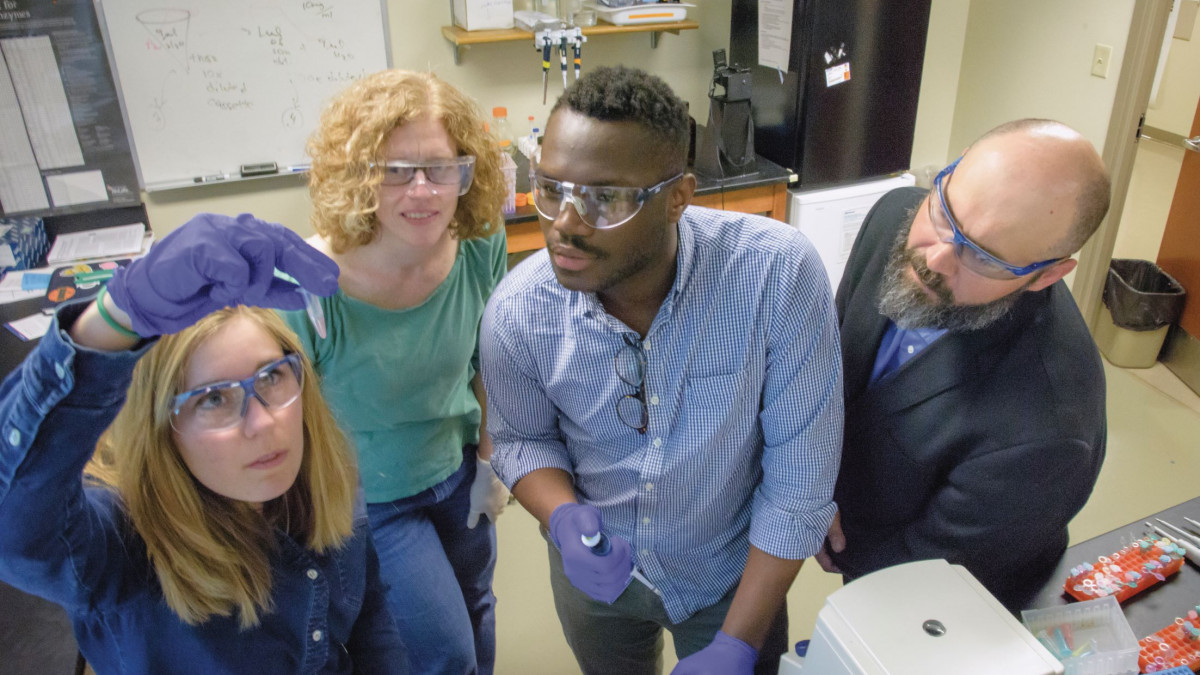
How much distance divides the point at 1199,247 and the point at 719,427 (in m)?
3.44

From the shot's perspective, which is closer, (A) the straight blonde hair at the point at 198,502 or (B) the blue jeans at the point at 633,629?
(A) the straight blonde hair at the point at 198,502

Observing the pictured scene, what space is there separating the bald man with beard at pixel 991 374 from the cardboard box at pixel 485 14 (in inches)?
84.1

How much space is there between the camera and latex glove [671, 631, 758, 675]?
1318 mm

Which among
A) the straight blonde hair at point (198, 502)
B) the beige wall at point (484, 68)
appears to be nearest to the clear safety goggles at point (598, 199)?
the straight blonde hair at point (198, 502)

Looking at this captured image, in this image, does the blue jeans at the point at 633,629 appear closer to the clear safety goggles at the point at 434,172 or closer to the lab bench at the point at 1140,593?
the lab bench at the point at 1140,593

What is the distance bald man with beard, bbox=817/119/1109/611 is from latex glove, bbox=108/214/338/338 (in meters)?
1.00

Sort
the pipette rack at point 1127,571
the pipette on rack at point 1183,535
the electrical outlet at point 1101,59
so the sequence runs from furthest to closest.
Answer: the electrical outlet at point 1101,59, the pipette on rack at point 1183,535, the pipette rack at point 1127,571

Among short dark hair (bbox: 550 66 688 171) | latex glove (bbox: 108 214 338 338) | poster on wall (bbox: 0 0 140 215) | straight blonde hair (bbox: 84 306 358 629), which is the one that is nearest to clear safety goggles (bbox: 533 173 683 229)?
short dark hair (bbox: 550 66 688 171)

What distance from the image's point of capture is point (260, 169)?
319cm

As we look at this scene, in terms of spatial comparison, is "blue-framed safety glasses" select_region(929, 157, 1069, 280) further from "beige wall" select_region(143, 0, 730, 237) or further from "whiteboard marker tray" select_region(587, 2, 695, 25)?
"beige wall" select_region(143, 0, 730, 237)

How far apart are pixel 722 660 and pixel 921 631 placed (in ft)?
1.44

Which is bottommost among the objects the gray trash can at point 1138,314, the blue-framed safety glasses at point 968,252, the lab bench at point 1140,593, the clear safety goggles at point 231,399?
the gray trash can at point 1138,314

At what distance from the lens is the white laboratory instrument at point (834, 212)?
3.53m

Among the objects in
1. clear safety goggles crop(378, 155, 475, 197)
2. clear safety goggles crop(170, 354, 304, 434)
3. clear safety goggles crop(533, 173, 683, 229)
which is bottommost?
clear safety goggles crop(170, 354, 304, 434)
